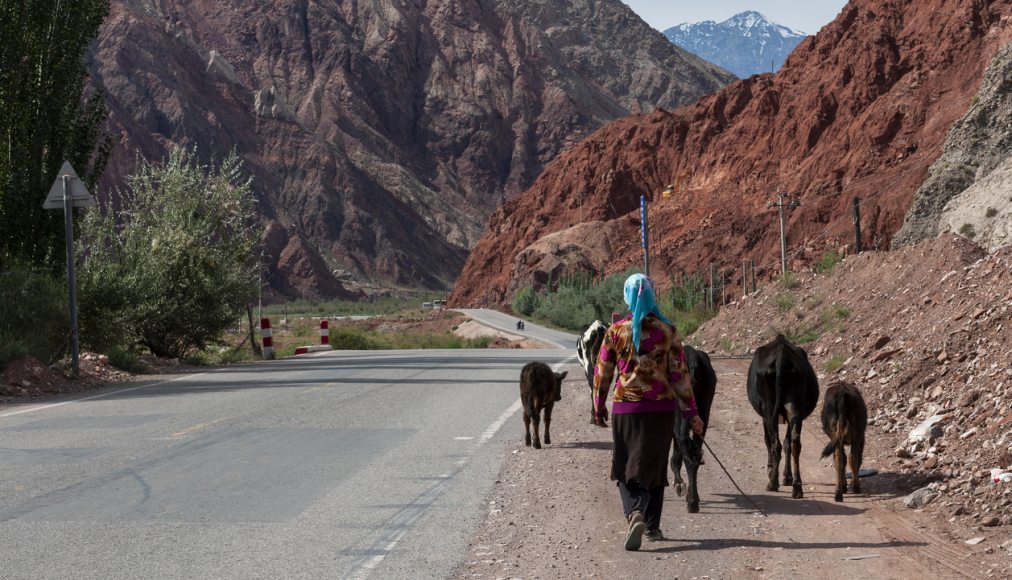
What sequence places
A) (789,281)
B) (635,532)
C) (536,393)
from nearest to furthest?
1. (635,532)
2. (536,393)
3. (789,281)

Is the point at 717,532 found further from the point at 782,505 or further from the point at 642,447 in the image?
the point at 782,505

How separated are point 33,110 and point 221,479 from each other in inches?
699

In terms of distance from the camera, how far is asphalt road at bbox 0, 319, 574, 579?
7117 mm

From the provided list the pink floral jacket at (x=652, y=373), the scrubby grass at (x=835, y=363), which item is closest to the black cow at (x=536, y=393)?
the pink floral jacket at (x=652, y=373)

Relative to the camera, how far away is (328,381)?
20.6 metres

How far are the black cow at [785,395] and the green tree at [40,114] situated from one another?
59.8 feet

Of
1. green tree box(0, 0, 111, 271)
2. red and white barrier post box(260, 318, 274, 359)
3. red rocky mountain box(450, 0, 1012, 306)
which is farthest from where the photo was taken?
red rocky mountain box(450, 0, 1012, 306)

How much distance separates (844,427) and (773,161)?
84.2 metres

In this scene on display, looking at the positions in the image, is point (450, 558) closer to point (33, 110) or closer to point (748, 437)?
point (748, 437)

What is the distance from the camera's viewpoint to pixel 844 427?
9031mm

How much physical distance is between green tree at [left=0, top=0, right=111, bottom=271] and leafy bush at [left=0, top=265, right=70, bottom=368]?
4.22ft

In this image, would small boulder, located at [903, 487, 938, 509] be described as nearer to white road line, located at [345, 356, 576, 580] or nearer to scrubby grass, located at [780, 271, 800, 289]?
white road line, located at [345, 356, 576, 580]

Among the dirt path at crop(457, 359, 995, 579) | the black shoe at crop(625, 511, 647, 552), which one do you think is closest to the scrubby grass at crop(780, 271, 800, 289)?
the dirt path at crop(457, 359, 995, 579)

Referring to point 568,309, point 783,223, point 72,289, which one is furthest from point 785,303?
point 568,309
